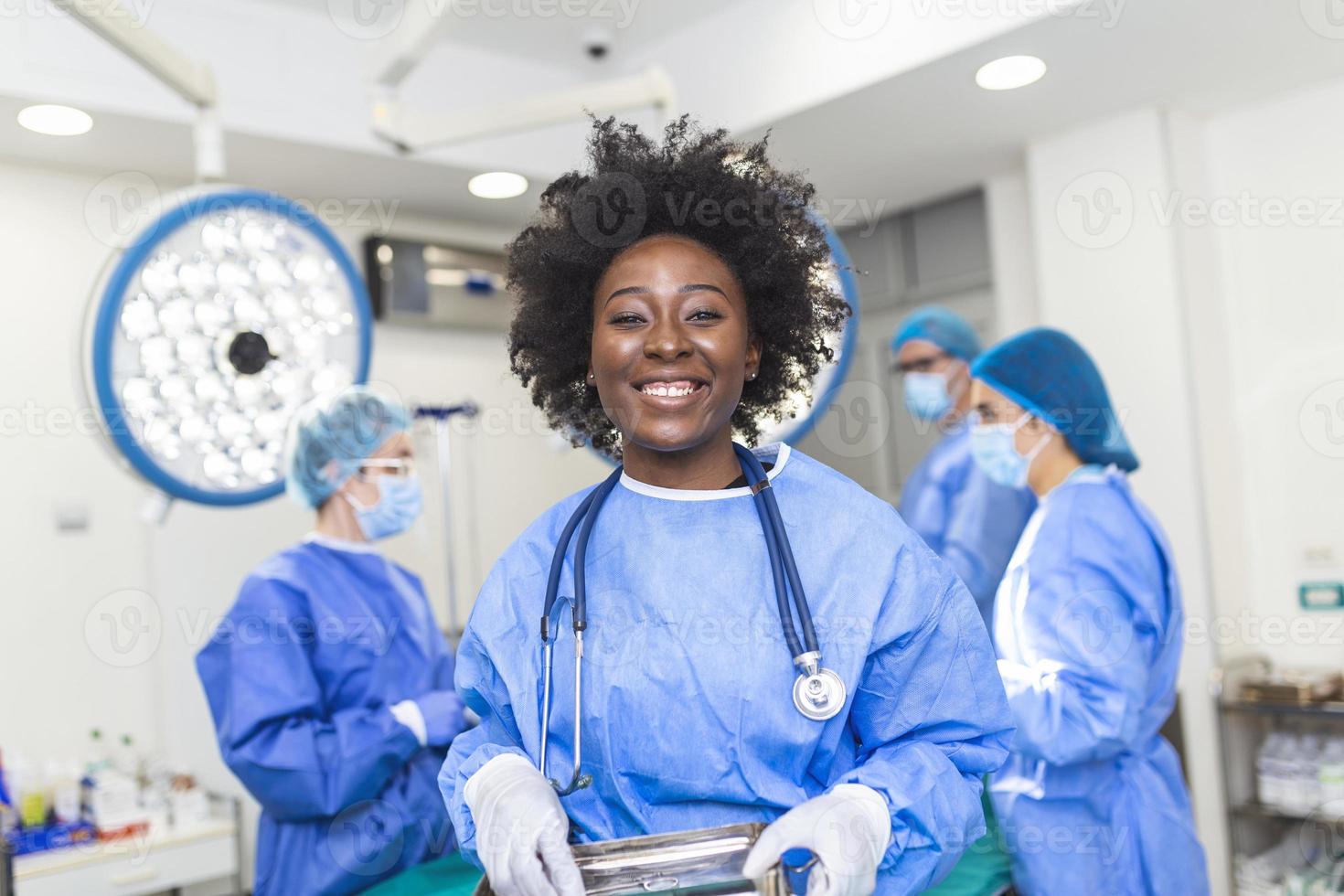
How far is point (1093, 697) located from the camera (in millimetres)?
1875

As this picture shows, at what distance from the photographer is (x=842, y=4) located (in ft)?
10.6

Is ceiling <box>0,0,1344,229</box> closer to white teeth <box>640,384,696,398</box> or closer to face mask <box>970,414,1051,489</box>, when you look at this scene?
face mask <box>970,414,1051,489</box>

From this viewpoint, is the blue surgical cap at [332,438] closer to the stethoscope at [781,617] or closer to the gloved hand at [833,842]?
the stethoscope at [781,617]

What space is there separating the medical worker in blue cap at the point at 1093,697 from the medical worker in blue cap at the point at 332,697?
110 cm

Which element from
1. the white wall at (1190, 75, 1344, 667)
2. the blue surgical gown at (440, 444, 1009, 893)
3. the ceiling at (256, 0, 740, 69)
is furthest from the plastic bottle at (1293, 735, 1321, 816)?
the ceiling at (256, 0, 740, 69)

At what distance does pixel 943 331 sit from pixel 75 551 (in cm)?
277

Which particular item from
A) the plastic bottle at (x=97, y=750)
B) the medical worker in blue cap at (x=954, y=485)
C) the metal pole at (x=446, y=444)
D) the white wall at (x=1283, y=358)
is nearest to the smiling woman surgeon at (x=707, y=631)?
the medical worker in blue cap at (x=954, y=485)

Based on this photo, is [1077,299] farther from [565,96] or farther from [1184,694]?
[565,96]

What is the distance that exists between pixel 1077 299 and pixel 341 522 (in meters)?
2.48

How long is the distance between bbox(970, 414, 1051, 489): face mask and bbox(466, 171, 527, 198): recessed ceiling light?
1998mm

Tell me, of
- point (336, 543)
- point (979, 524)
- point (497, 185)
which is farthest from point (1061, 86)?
point (336, 543)

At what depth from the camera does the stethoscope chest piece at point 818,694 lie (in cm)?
112

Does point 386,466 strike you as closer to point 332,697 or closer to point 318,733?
point 332,697

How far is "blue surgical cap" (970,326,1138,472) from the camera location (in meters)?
2.23
